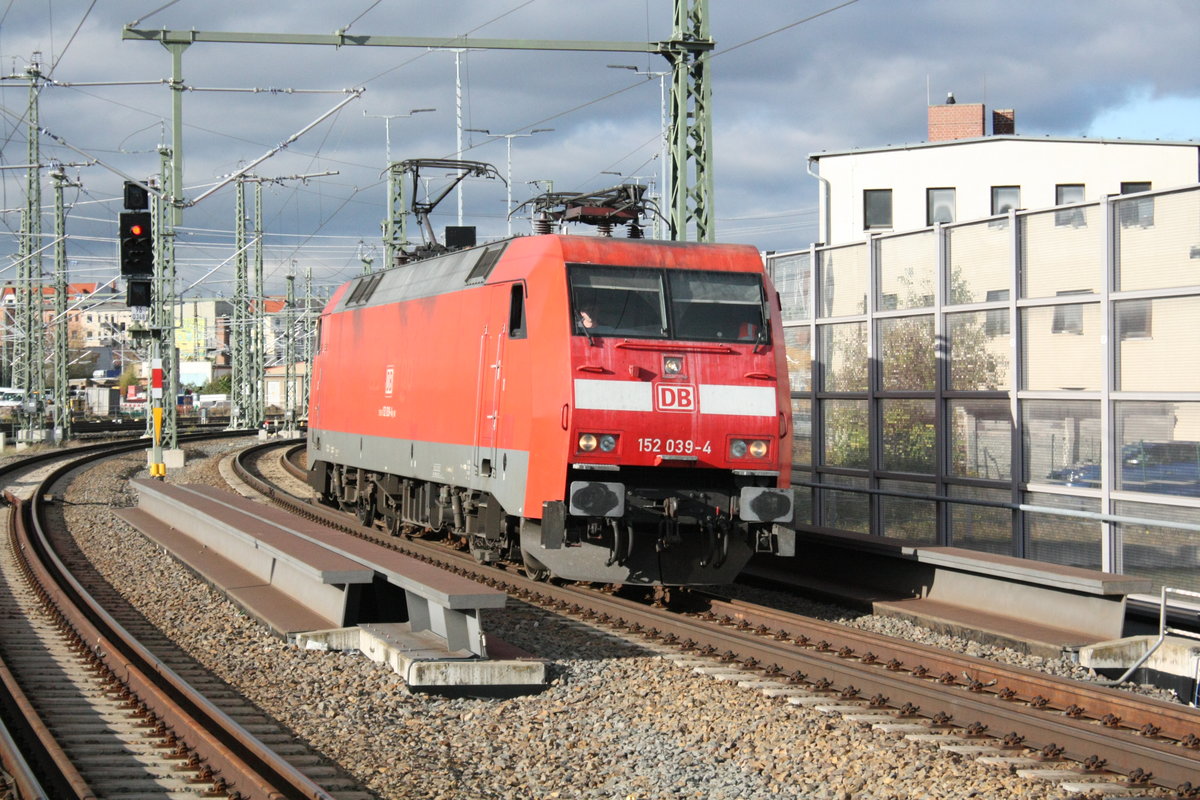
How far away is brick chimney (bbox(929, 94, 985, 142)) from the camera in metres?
35.3

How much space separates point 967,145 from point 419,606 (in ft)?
81.5

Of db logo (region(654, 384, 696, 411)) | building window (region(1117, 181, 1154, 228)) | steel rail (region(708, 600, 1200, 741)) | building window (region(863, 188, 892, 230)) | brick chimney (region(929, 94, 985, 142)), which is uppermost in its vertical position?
brick chimney (region(929, 94, 985, 142))

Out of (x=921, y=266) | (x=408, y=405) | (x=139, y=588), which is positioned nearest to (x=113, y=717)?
(x=139, y=588)

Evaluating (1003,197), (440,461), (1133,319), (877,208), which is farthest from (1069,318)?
(877,208)

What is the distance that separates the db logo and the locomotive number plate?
0.95ft

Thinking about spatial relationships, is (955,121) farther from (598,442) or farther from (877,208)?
(598,442)

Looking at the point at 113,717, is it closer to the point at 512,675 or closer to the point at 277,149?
the point at 512,675

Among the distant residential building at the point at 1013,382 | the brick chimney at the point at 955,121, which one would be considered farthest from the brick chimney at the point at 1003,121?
the distant residential building at the point at 1013,382

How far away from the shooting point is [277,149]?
24047mm

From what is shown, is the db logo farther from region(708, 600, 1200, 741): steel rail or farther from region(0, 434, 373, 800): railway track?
region(0, 434, 373, 800): railway track

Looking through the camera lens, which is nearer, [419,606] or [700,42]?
[419,606]

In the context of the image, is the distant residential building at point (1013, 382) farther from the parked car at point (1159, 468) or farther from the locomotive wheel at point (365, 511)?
the locomotive wheel at point (365, 511)

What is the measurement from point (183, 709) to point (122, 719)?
0.46m

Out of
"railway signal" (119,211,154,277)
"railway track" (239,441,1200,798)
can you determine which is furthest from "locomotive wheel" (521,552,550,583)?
"railway signal" (119,211,154,277)
